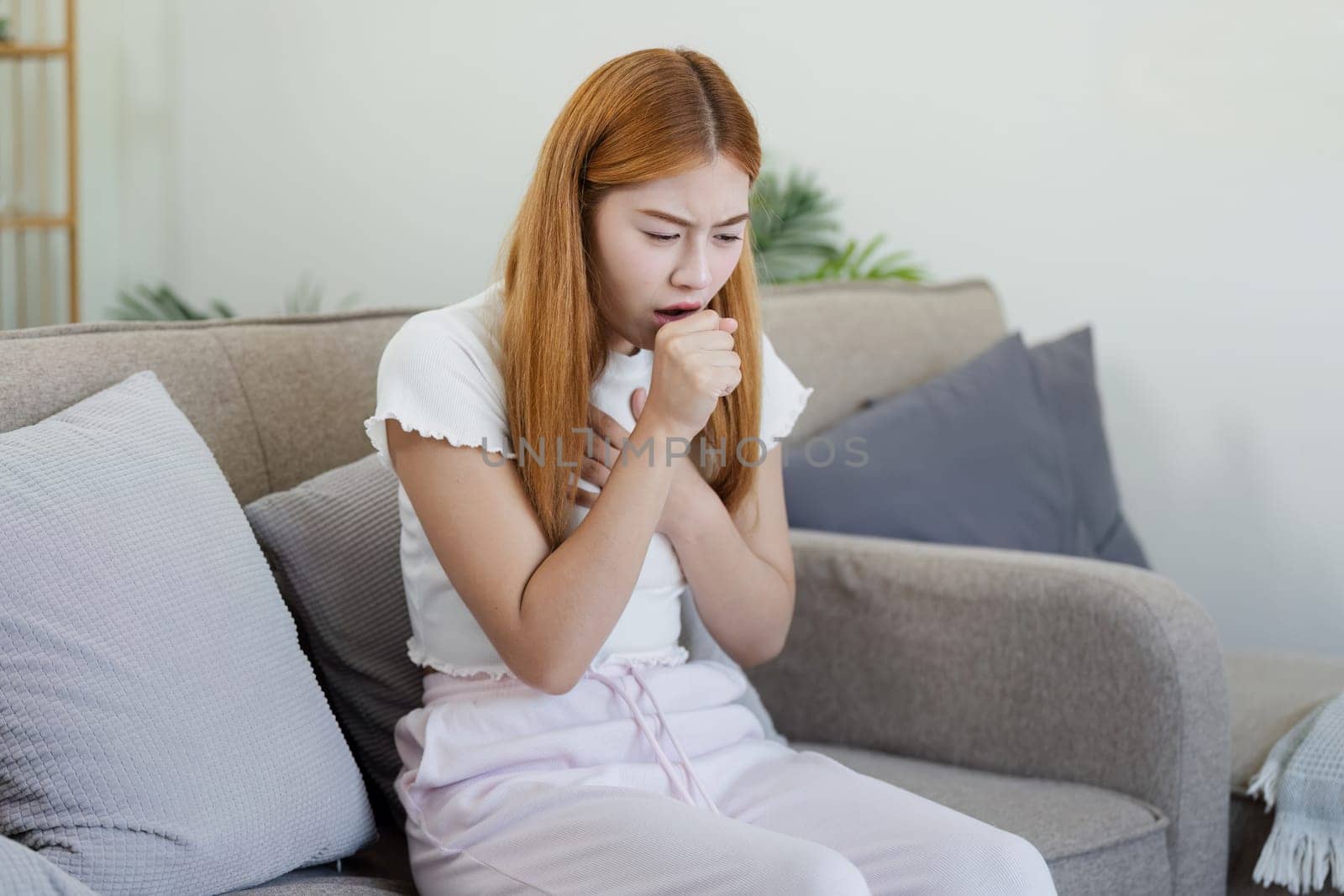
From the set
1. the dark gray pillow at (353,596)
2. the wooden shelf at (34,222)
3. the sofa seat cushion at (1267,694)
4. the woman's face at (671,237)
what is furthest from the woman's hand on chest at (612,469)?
the wooden shelf at (34,222)

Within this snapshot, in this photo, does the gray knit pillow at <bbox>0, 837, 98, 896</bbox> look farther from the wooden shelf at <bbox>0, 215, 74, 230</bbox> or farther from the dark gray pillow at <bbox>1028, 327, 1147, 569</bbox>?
the wooden shelf at <bbox>0, 215, 74, 230</bbox>

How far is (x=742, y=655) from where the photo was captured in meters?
1.49

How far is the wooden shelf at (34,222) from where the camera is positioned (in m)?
3.52

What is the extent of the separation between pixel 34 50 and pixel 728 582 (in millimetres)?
2876

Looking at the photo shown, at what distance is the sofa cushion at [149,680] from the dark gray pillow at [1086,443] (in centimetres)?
127

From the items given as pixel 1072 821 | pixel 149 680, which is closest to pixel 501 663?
pixel 149 680

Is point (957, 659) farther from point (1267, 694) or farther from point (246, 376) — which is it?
point (246, 376)

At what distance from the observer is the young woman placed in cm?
117

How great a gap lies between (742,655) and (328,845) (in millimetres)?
476

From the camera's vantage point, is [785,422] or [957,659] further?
[957,659]

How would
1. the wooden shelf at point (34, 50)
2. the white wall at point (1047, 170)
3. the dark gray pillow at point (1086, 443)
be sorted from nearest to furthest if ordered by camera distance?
1. the dark gray pillow at point (1086, 443)
2. the white wall at point (1047, 170)
3. the wooden shelf at point (34, 50)

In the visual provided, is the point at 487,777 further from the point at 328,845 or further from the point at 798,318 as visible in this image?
the point at 798,318

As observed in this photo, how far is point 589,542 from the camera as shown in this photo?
120 cm

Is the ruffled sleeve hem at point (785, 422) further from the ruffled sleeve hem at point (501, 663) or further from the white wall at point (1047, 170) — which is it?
the white wall at point (1047, 170)
